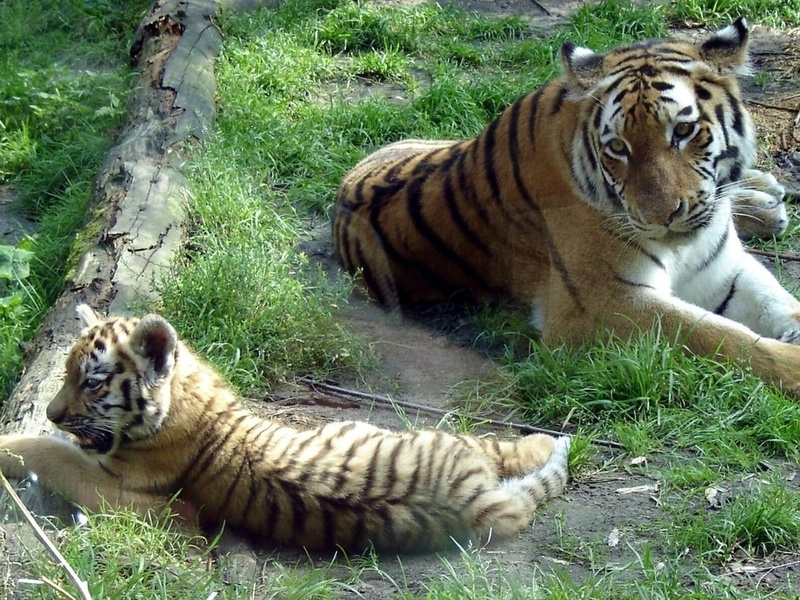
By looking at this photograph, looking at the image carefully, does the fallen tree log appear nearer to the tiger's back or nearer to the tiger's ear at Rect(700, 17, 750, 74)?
the tiger's back

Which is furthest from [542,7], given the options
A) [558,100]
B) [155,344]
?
[155,344]

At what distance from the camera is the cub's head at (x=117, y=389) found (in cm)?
389

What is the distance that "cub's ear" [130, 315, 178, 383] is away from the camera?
384 cm

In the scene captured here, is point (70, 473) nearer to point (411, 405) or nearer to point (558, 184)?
point (411, 405)

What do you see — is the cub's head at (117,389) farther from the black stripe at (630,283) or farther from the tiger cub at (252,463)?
the black stripe at (630,283)

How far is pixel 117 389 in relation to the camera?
3.91 metres

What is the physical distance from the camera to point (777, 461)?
4012 millimetres

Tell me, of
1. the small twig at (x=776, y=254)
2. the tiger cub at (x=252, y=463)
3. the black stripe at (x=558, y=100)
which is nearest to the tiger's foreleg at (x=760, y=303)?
the small twig at (x=776, y=254)

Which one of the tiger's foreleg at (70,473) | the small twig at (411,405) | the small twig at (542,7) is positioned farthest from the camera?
the small twig at (542,7)

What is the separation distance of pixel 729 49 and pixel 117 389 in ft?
9.28

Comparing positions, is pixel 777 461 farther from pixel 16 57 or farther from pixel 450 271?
pixel 16 57

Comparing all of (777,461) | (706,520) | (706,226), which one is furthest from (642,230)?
(706,520)

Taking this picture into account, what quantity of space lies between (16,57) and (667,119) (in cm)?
589

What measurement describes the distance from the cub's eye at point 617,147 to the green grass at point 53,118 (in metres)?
2.74
